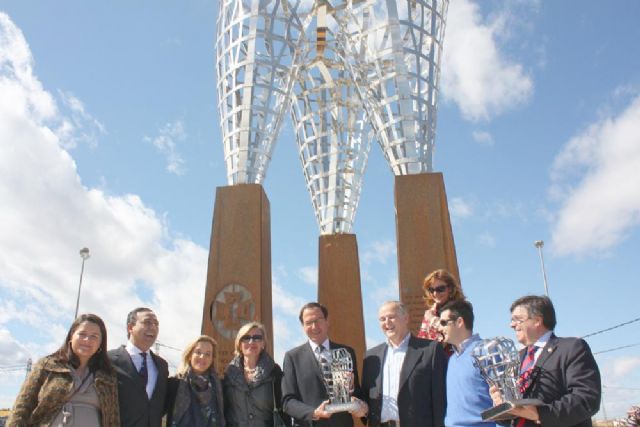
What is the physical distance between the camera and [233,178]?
12.0 metres

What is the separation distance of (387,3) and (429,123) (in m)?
2.61

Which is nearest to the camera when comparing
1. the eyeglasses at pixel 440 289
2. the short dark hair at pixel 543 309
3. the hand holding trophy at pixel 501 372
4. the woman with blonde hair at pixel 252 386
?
the hand holding trophy at pixel 501 372

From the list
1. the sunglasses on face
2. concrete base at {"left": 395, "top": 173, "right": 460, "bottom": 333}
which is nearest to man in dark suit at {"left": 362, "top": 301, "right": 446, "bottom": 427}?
the sunglasses on face

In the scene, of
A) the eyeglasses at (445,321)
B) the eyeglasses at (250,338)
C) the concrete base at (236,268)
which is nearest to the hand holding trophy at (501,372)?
the eyeglasses at (445,321)

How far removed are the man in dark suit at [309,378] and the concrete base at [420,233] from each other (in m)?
4.98

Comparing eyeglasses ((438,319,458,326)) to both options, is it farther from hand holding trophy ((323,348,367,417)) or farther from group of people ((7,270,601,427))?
hand holding trophy ((323,348,367,417))

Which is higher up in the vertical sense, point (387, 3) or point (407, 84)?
point (387, 3)

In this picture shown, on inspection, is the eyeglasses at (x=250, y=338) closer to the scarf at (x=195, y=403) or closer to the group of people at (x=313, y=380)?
the group of people at (x=313, y=380)

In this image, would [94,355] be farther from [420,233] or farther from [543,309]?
[420,233]

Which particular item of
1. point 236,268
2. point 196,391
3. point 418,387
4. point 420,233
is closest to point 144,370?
point 196,391

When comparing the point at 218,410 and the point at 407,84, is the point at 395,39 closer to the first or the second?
the point at 407,84

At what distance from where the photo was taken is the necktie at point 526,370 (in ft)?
11.8

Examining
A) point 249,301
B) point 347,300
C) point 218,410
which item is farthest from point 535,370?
point 347,300

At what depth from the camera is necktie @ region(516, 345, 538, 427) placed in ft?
11.8
